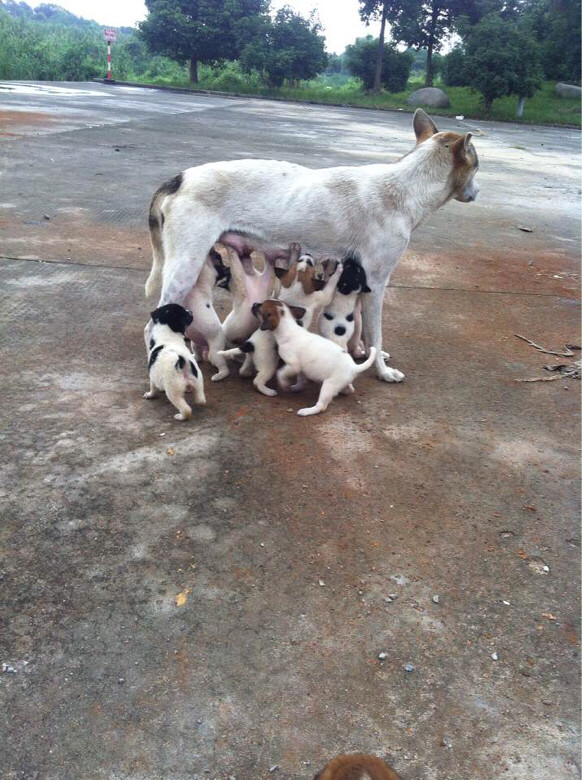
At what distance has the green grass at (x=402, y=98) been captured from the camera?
30977 millimetres

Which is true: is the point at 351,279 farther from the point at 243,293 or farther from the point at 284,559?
the point at 284,559

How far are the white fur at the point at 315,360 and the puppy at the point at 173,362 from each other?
1.90 feet

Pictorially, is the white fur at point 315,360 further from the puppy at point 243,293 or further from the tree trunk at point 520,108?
the tree trunk at point 520,108

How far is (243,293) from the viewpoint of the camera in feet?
16.1

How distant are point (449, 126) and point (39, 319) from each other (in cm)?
2321

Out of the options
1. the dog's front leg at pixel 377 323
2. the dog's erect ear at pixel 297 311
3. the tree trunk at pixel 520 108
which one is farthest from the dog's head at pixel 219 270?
the tree trunk at pixel 520 108

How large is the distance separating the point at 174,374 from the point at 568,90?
37.9 m

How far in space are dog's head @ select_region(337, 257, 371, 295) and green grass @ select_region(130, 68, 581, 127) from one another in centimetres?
2862

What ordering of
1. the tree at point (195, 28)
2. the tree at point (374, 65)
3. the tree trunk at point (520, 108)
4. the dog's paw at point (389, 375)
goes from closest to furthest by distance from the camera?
the dog's paw at point (389, 375)
the tree trunk at point (520, 108)
the tree at point (195, 28)
the tree at point (374, 65)

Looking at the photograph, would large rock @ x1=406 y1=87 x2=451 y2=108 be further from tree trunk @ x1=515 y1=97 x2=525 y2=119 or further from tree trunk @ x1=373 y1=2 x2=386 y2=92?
tree trunk @ x1=373 y1=2 x2=386 y2=92

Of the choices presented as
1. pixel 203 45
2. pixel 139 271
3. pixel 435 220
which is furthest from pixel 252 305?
pixel 203 45

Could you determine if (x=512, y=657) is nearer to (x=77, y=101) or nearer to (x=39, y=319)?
(x=39, y=319)

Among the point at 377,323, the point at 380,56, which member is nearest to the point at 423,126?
the point at 377,323

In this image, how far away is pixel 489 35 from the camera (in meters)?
28.8
